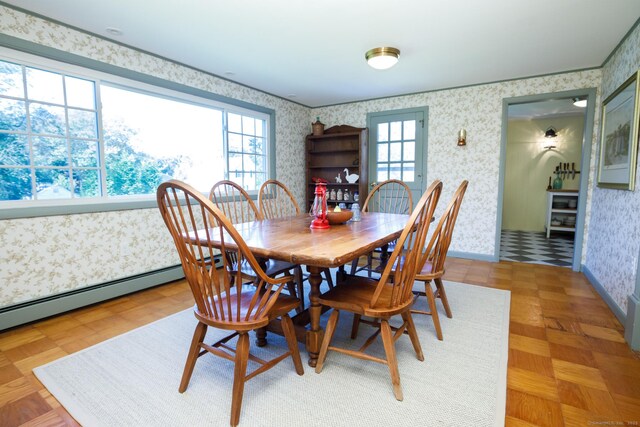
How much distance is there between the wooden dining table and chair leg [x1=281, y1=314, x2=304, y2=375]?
10cm

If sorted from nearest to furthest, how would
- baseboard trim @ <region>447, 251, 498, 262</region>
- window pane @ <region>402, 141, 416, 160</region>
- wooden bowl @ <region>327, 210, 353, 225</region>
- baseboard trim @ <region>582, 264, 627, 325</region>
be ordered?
wooden bowl @ <region>327, 210, 353, 225</region>, baseboard trim @ <region>582, 264, 627, 325</region>, baseboard trim @ <region>447, 251, 498, 262</region>, window pane @ <region>402, 141, 416, 160</region>

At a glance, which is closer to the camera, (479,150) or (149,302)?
(149,302)

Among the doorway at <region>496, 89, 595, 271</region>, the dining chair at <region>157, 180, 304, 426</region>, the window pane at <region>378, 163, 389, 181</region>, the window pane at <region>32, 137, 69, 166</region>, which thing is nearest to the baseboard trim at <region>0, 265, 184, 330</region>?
the window pane at <region>32, 137, 69, 166</region>

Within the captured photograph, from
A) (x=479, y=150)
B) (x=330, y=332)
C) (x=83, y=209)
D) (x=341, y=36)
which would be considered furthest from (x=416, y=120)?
(x=83, y=209)

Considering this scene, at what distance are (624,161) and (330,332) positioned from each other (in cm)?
271

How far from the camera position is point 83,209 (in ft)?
8.66

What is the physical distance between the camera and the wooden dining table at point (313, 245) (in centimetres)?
138

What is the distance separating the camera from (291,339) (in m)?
1.64

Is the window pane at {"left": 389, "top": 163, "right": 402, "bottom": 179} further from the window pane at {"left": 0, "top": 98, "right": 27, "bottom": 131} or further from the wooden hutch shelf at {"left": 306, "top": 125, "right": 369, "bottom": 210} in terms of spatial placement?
the window pane at {"left": 0, "top": 98, "right": 27, "bottom": 131}

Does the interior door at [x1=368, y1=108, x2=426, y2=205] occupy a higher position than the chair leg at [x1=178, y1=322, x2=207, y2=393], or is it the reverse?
the interior door at [x1=368, y1=108, x2=426, y2=205]

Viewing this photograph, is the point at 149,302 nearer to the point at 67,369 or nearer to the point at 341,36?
the point at 67,369

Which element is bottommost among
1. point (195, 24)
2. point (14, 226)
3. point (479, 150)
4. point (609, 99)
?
point (14, 226)

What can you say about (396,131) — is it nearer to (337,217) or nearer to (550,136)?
(337,217)

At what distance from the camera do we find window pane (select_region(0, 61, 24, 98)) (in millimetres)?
2262
